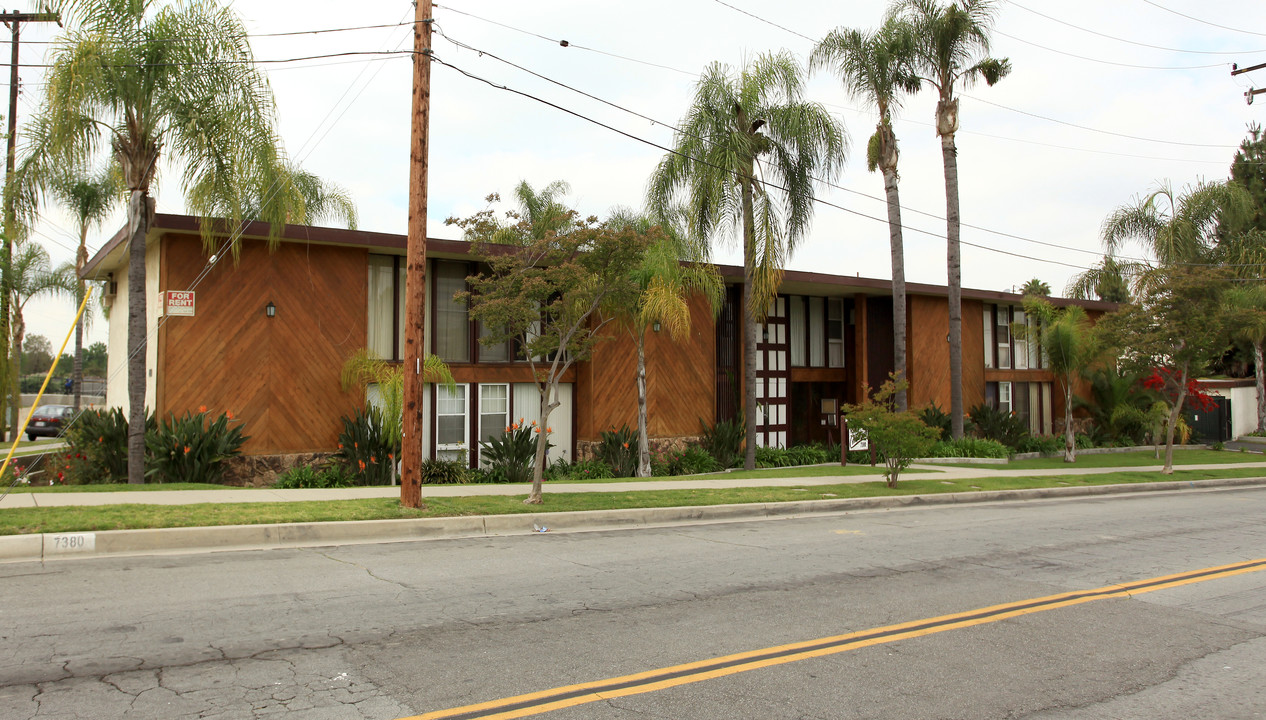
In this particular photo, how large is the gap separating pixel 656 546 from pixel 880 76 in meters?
16.9

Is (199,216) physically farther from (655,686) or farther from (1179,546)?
(1179,546)

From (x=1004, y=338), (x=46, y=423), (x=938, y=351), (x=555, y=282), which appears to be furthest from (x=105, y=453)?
(x=1004, y=338)

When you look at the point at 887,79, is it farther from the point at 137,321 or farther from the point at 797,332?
the point at 137,321

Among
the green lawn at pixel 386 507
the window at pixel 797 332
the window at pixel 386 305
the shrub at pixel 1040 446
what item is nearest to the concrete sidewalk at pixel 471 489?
the green lawn at pixel 386 507

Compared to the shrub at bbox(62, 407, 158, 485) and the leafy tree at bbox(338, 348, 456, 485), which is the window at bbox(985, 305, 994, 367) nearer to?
the leafy tree at bbox(338, 348, 456, 485)

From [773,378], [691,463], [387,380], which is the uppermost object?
[773,378]

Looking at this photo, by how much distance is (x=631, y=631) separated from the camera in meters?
6.29

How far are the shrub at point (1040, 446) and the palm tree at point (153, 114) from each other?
76.1 feet

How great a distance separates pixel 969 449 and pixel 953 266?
5219 mm

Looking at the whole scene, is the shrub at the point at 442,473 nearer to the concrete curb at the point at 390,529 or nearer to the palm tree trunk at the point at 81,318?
the concrete curb at the point at 390,529

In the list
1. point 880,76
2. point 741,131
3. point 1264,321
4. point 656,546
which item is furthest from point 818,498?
point 1264,321

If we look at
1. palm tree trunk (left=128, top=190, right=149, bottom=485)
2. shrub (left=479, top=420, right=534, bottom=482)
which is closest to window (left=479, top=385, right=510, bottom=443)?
shrub (left=479, top=420, right=534, bottom=482)

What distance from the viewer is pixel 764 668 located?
5.48 metres

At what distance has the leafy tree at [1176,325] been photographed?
63.8 ft
